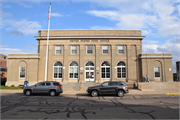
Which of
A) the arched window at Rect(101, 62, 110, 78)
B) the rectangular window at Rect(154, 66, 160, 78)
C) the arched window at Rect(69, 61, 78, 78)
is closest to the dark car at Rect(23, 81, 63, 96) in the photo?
the arched window at Rect(69, 61, 78, 78)

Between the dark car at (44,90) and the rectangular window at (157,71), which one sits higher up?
the rectangular window at (157,71)

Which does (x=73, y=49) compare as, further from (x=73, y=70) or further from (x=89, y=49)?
(x=73, y=70)

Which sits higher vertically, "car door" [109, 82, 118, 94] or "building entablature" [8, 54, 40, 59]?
"building entablature" [8, 54, 40, 59]

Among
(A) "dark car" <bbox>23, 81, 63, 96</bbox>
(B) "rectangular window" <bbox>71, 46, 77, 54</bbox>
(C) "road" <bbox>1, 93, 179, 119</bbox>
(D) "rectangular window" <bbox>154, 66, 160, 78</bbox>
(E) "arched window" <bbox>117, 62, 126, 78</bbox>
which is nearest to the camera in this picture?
(C) "road" <bbox>1, 93, 179, 119</bbox>

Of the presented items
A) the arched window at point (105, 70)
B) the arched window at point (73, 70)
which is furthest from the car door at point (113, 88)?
the arched window at point (73, 70)

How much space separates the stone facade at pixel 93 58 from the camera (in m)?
29.0

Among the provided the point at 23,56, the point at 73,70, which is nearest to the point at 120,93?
the point at 73,70

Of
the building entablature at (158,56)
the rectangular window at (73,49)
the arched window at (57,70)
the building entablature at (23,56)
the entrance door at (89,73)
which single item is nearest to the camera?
the building entablature at (158,56)

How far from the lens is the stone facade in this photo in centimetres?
2903

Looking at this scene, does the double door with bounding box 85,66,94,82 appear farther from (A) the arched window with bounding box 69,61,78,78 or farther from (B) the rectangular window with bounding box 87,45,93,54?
(B) the rectangular window with bounding box 87,45,93,54

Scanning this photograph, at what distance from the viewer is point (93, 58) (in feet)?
98.6

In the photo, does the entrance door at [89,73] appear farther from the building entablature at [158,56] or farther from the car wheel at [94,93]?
the car wheel at [94,93]

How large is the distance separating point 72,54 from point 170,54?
65.2 feet

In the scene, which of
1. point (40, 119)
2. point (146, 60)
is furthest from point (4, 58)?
point (40, 119)
